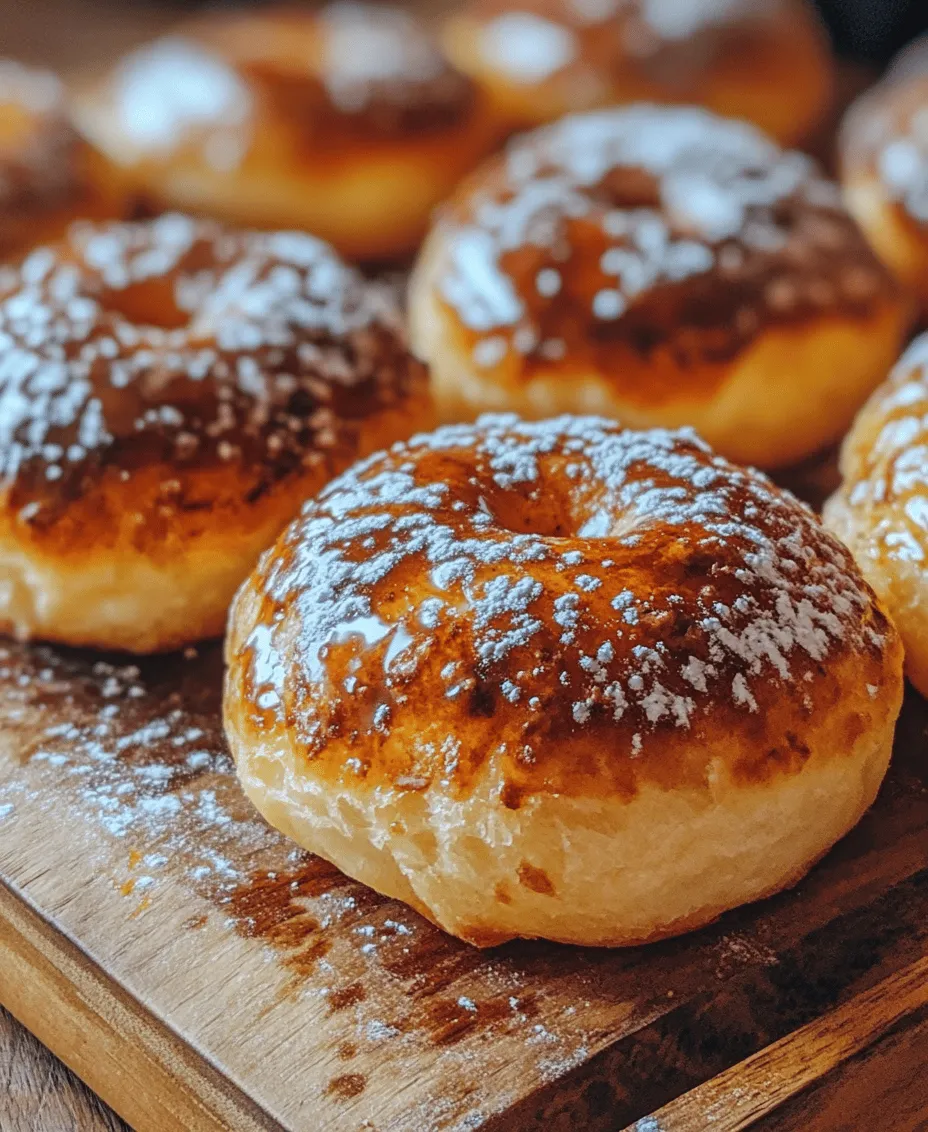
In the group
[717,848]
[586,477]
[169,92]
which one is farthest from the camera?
[169,92]

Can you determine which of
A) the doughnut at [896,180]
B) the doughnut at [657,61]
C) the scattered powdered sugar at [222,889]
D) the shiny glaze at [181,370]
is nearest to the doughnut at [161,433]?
the shiny glaze at [181,370]

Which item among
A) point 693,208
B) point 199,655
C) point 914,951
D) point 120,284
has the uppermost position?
point 693,208

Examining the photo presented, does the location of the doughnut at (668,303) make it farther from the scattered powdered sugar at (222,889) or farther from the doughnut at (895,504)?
the scattered powdered sugar at (222,889)

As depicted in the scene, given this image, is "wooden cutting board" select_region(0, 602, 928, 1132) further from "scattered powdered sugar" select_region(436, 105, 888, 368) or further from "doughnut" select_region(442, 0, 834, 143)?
"doughnut" select_region(442, 0, 834, 143)

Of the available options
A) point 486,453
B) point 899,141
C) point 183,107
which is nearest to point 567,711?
point 486,453

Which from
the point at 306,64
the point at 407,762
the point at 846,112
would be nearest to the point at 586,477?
the point at 407,762

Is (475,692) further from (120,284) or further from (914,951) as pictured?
(120,284)
